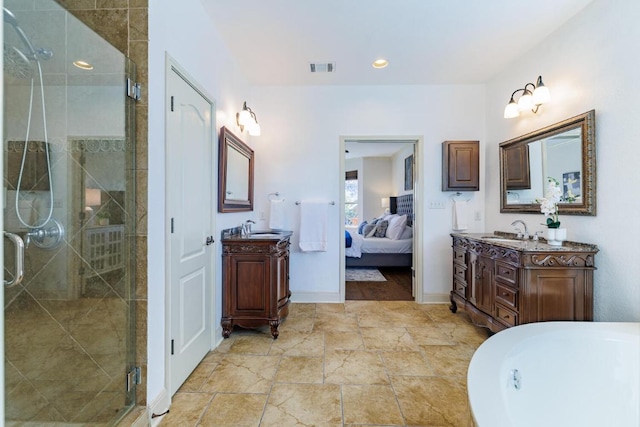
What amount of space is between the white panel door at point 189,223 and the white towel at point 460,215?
2.81 metres

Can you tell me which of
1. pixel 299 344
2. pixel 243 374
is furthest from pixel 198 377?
pixel 299 344

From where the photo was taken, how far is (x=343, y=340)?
2590 millimetres

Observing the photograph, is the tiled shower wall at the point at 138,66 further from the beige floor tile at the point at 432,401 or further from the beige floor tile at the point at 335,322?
the beige floor tile at the point at 335,322

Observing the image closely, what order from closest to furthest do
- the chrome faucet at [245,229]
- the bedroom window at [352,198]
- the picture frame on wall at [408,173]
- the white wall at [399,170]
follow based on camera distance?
the chrome faucet at [245,229], the picture frame on wall at [408,173], the white wall at [399,170], the bedroom window at [352,198]

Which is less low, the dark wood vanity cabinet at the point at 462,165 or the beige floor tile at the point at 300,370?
the dark wood vanity cabinet at the point at 462,165

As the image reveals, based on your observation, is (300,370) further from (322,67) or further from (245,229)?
(322,67)

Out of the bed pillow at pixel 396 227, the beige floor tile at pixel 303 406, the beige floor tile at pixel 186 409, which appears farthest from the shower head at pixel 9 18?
the bed pillow at pixel 396 227

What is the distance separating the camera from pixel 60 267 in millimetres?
1424

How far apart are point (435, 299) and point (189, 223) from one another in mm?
3028

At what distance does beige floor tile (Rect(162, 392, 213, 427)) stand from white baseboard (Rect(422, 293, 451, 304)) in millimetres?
2689

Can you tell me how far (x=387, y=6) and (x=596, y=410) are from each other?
277 cm

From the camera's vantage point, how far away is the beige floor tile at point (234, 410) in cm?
160

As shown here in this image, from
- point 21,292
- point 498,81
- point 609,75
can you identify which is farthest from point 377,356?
point 498,81

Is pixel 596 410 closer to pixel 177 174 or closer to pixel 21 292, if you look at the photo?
pixel 177 174
